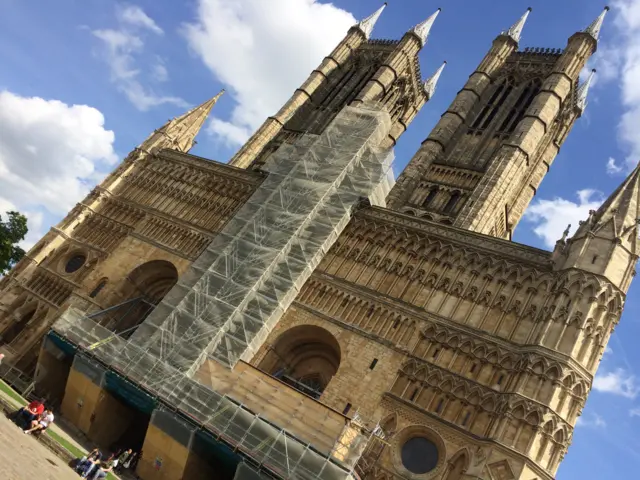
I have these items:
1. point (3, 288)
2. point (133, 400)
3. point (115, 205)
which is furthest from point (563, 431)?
point (3, 288)

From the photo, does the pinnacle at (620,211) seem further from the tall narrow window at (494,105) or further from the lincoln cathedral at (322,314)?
the tall narrow window at (494,105)

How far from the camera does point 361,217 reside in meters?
28.0

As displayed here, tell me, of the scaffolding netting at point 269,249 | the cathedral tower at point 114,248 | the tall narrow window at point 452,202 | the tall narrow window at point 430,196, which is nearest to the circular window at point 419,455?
the scaffolding netting at point 269,249

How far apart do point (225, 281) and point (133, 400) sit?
21.3 ft

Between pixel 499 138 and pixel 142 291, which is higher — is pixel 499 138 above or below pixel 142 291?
above

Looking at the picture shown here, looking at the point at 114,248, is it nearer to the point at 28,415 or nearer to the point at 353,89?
the point at 28,415

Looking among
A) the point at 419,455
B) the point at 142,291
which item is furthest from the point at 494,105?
the point at 419,455

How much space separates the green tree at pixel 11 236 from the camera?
40.4 meters

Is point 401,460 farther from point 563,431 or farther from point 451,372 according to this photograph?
point 563,431

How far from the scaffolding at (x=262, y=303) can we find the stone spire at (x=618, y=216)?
10376 millimetres

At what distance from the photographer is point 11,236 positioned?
41312 millimetres

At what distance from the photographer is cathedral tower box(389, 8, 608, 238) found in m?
34.8

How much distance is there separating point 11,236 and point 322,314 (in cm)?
2901

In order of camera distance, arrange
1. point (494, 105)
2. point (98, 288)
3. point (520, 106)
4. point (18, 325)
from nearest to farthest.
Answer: point (98, 288) → point (18, 325) → point (520, 106) → point (494, 105)
